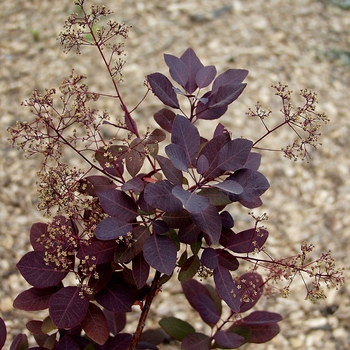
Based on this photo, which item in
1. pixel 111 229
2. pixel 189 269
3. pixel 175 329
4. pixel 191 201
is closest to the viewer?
pixel 191 201

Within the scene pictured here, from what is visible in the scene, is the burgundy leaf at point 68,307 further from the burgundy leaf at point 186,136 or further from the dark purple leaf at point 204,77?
the dark purple leaf at point 204,77

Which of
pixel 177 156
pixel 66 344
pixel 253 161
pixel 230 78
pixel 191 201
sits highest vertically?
pixel 230 78

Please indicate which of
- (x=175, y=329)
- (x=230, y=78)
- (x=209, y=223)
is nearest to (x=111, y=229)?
(x=209, y=223)

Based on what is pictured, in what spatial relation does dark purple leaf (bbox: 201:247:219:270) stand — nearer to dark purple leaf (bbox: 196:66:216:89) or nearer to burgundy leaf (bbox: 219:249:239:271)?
burgundy leaf (bbox: 219:249:239:271)

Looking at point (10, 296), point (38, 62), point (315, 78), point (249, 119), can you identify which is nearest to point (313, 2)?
point (315, 78)

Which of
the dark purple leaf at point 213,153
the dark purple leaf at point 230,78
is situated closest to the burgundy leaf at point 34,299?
the dark purple leaf at point 213,153

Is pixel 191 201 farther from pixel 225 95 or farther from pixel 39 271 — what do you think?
pixel 39 271

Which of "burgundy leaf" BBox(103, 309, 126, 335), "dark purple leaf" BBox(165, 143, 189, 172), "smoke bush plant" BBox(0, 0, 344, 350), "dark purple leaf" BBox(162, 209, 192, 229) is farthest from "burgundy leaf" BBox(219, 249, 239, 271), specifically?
"burgundy leaf" BBox(103, 309, 126, 335)
